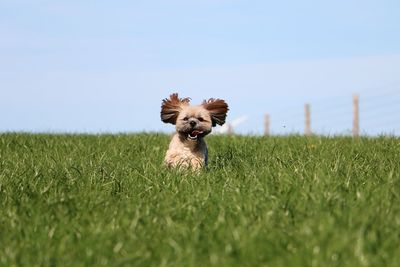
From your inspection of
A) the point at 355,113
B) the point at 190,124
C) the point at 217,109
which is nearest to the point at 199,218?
the point at 190,124

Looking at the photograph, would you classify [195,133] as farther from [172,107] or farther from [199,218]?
[199,218]

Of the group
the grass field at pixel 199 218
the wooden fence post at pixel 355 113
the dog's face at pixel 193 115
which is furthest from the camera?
the wooden fence post at pixel 355 113

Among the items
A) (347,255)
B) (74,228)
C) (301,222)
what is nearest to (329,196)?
(301,222)

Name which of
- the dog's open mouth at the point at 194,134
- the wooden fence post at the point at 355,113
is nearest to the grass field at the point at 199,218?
the dog's open mouth at the point at 194,134

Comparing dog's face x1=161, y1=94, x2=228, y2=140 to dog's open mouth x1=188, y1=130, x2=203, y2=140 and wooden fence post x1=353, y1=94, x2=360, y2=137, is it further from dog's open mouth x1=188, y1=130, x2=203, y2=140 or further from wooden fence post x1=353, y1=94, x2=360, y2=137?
wooden fence post x1=353, y1=94, x2=360, y2=137

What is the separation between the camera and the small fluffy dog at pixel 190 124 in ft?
27.3

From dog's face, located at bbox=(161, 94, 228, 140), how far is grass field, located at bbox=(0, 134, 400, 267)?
22.4 inches

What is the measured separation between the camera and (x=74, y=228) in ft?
16.9

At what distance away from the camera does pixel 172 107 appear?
8.70m

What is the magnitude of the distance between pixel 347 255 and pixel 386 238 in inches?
27.3

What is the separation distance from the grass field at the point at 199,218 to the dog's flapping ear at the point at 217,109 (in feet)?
2.25

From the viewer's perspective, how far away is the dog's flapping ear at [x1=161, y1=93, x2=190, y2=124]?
867 cm

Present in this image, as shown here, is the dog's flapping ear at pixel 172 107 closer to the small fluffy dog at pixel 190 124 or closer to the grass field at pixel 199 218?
the small fluffy dog at pixel 190 124

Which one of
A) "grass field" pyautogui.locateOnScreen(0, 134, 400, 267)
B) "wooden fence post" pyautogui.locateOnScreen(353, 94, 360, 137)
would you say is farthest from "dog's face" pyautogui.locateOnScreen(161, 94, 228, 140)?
"wooden fence post" pyautogui.locateOnScreen(353, 94, 360, 137)
